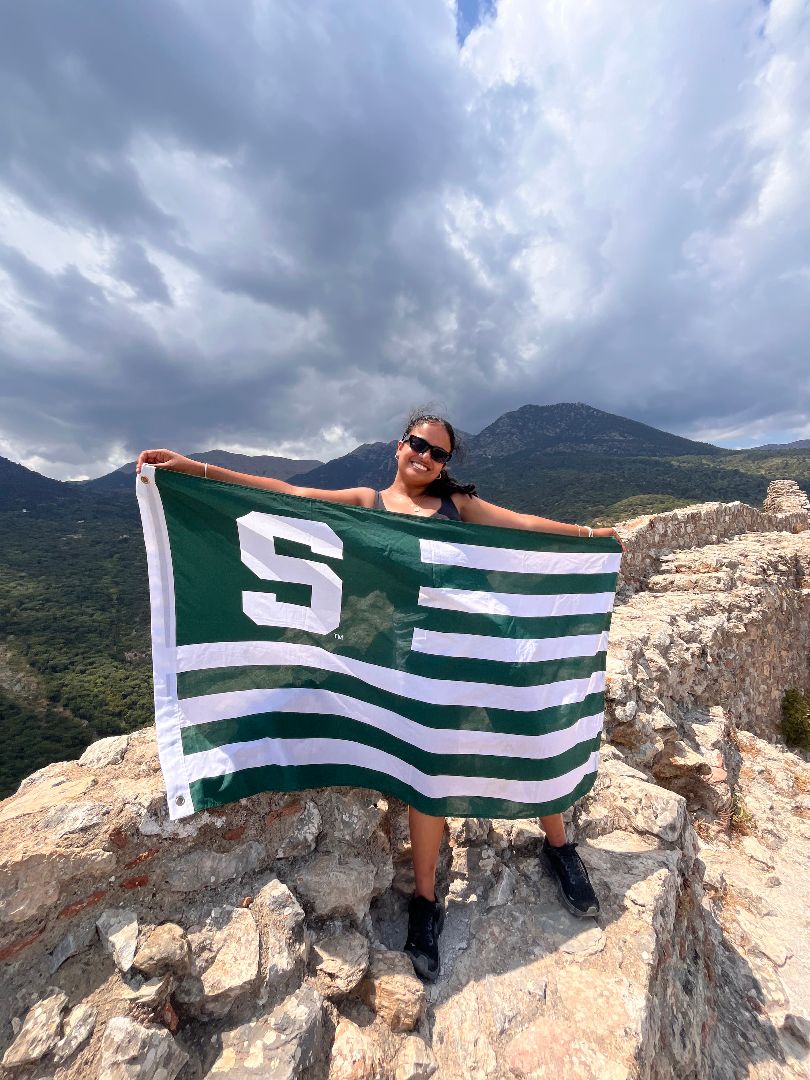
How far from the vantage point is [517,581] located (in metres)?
2.63

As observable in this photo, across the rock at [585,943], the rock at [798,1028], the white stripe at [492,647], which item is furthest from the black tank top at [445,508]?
the rock at [798,1028]

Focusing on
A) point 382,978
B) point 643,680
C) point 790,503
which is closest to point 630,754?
point 643,680

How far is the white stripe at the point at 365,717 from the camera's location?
223 cm

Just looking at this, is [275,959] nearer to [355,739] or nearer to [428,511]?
[355,739]

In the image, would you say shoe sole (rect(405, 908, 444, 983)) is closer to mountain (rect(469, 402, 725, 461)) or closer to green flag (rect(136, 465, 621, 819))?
green flag (rect(136, 465, 621, 819))

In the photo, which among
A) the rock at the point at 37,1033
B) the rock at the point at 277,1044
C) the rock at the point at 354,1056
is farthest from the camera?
the rock at the point at 354,1056

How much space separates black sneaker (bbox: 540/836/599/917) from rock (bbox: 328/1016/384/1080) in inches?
46.0

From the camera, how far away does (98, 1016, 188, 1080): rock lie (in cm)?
148

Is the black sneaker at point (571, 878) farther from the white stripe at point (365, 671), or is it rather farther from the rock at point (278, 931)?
the rock at point (278, 931)

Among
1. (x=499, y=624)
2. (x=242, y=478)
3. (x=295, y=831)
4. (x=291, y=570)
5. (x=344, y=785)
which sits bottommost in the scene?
(x=295, y=831)

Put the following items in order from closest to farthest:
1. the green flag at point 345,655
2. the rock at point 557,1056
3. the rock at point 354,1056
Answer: the rock at point 354,1056 < the rock at point 557,1056 < the green flag at point 345,655

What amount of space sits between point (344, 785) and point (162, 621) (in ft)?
3.93

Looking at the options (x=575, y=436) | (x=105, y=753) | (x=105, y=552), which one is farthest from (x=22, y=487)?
(x=575, y=436)

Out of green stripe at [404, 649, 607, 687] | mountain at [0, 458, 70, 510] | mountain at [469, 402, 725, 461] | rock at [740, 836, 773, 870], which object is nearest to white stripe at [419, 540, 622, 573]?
green stripe at [404, 649, 607, 687]
